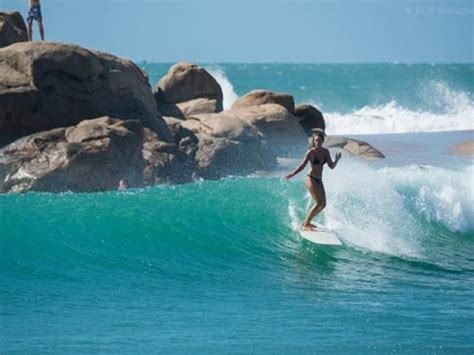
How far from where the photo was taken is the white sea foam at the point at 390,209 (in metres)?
15.1

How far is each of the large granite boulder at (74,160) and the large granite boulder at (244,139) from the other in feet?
7.74

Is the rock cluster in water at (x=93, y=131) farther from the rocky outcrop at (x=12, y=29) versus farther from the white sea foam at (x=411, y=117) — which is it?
the white sea foam at (x=411, y=117)

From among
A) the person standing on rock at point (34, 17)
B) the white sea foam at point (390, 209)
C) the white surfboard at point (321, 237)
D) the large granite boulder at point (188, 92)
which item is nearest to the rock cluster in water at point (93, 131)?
the person standing on rock at point (34, 17)

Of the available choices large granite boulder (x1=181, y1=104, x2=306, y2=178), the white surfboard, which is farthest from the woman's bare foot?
large granite boulder (x1=181, y1=104, x2=306, y2=178)

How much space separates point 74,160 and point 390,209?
612cm

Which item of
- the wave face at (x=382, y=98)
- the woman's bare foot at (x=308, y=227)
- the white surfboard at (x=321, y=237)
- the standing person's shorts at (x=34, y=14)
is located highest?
the standing person's shorts at (x=34, y=14)

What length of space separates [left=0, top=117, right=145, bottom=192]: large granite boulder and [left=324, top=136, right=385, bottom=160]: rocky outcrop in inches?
332

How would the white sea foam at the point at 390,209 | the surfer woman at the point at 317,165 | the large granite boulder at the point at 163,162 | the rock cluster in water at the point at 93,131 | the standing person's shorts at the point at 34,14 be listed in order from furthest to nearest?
the standing person's shorts at the point at 34,14
the large granite boulder at the point at 163,162
the rock cluster in water at the point at 93,131
the white sea foam at the point at 390,209
the surfer woman at the point at 317,165

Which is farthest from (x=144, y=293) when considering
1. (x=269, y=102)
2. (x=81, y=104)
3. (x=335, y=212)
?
(x=269, y=102)

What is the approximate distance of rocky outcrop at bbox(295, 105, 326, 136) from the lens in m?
26.3

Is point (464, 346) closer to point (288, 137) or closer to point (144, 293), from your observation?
point (144, 293)

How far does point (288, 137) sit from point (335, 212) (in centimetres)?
781

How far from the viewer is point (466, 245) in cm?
1564

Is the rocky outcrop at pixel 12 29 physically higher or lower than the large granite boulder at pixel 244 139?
higher
